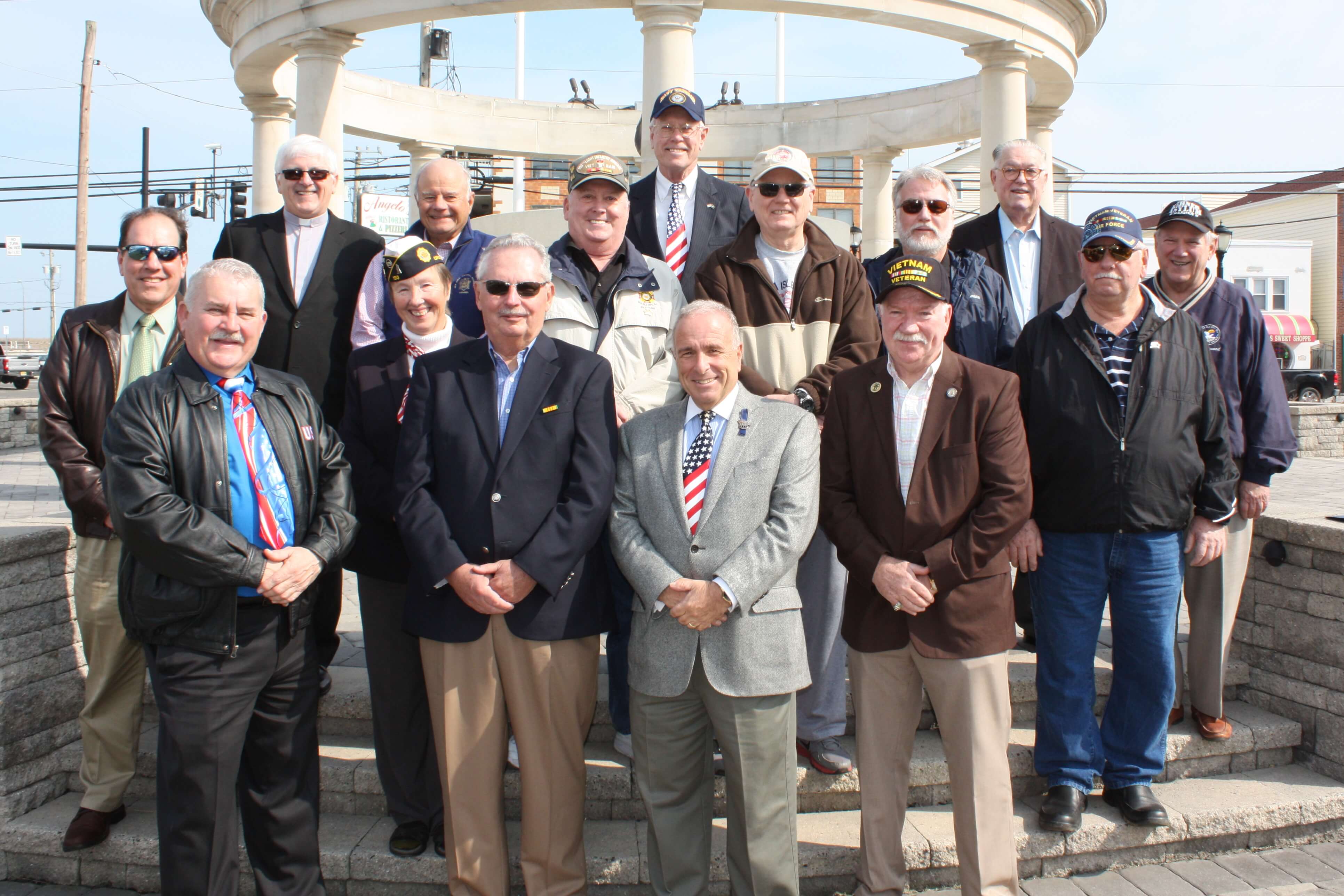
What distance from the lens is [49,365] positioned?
12.6 ft

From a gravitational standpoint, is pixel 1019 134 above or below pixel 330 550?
above

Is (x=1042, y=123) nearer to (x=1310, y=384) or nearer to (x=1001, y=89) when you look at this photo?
(x=1001, y=89)

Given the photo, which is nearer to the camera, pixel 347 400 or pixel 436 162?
pixel 347 400

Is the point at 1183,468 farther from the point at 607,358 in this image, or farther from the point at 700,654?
the point at 607,358

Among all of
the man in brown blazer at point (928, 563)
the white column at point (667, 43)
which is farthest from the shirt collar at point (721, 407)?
the white column at point (667, 43)

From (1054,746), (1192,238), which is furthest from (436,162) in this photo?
(1054,746)

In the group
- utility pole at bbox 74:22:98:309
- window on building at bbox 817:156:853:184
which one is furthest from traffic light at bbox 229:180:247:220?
window on building at bbox 817:156:853:184

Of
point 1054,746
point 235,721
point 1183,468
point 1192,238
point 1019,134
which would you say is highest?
point 1019,134

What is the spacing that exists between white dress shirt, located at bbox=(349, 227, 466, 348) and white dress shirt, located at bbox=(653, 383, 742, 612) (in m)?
1.45

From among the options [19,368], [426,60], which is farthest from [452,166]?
[19,368]

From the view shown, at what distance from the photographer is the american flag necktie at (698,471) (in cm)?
348

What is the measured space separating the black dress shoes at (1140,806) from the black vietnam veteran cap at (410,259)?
373 centimetres

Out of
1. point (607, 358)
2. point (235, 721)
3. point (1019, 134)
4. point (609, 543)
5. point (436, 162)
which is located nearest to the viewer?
point (235, 721)

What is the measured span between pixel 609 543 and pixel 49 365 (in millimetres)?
2463
